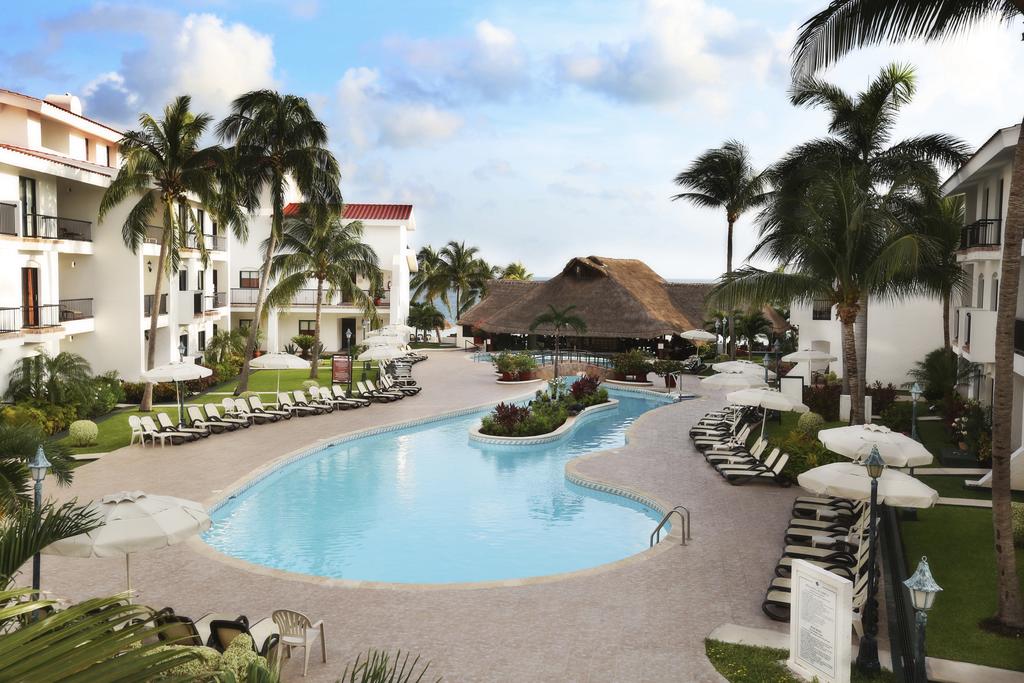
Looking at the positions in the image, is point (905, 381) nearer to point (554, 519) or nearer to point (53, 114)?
point (554, 519)

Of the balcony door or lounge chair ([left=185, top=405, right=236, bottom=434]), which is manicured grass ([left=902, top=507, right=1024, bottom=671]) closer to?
lounge chair ([left=185, top=405, right=236, bottom=434])

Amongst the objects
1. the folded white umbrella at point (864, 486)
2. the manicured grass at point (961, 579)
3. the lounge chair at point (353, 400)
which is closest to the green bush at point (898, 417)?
the manicured grass at point (961, 579)

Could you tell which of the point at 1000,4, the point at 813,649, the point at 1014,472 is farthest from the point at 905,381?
the point at 813,649

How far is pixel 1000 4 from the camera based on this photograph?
35.1 feet

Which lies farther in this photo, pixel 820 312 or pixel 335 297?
pixel 335 297

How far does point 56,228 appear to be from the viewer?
25969mm

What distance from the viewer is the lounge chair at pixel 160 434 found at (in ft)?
68.8

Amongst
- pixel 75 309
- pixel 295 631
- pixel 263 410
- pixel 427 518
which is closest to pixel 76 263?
pixel 75 309

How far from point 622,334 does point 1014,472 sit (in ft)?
94.3

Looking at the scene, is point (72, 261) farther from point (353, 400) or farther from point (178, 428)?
point (353, 400)

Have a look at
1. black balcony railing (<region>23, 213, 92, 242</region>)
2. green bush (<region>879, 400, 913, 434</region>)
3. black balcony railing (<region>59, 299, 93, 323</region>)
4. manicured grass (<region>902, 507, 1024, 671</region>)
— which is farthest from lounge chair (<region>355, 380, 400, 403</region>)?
manicured grass (<region>902, 507, 1024, 671</region>)

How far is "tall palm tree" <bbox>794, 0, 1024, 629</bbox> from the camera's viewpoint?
9641 millimetres

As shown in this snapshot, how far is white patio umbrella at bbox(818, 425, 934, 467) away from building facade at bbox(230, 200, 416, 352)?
3397 centimetres

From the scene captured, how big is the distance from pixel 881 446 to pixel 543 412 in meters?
13.7
